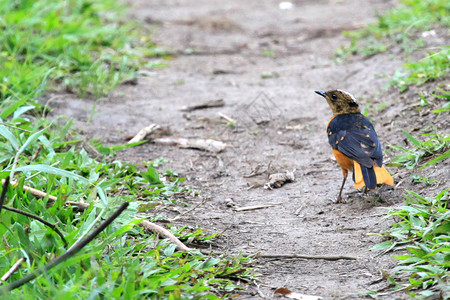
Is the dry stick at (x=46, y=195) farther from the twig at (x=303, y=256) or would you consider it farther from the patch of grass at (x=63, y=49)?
the patch of grass at (x=63, y=49)

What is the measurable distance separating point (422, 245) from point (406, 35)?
519 cm

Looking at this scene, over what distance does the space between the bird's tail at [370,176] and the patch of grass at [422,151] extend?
0.40 meters

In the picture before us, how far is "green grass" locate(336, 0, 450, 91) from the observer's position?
626 cm

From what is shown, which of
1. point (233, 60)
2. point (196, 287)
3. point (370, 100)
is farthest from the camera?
point (233, 60)

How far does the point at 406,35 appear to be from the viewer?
25.6 ft

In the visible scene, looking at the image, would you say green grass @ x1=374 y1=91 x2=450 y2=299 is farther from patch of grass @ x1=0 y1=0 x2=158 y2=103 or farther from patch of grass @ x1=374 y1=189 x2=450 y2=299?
patch of grass @ x1=0 y1=0 x2=158 y2=103

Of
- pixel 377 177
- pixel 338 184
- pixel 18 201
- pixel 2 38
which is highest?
pixel 2 38

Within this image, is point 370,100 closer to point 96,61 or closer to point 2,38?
point 96,61

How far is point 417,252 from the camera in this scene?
129 inches

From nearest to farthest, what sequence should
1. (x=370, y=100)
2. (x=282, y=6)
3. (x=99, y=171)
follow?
1. (x=99, y=171)
2. (x=370, y=100)
3. (x=282, y=6)

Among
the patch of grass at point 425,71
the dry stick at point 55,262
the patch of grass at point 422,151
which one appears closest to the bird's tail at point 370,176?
the patch of grass at point 422,151

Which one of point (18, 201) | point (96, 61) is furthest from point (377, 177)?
point (96, 61)

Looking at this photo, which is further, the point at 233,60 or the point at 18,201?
the point at 233,60

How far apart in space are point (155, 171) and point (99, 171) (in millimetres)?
470
